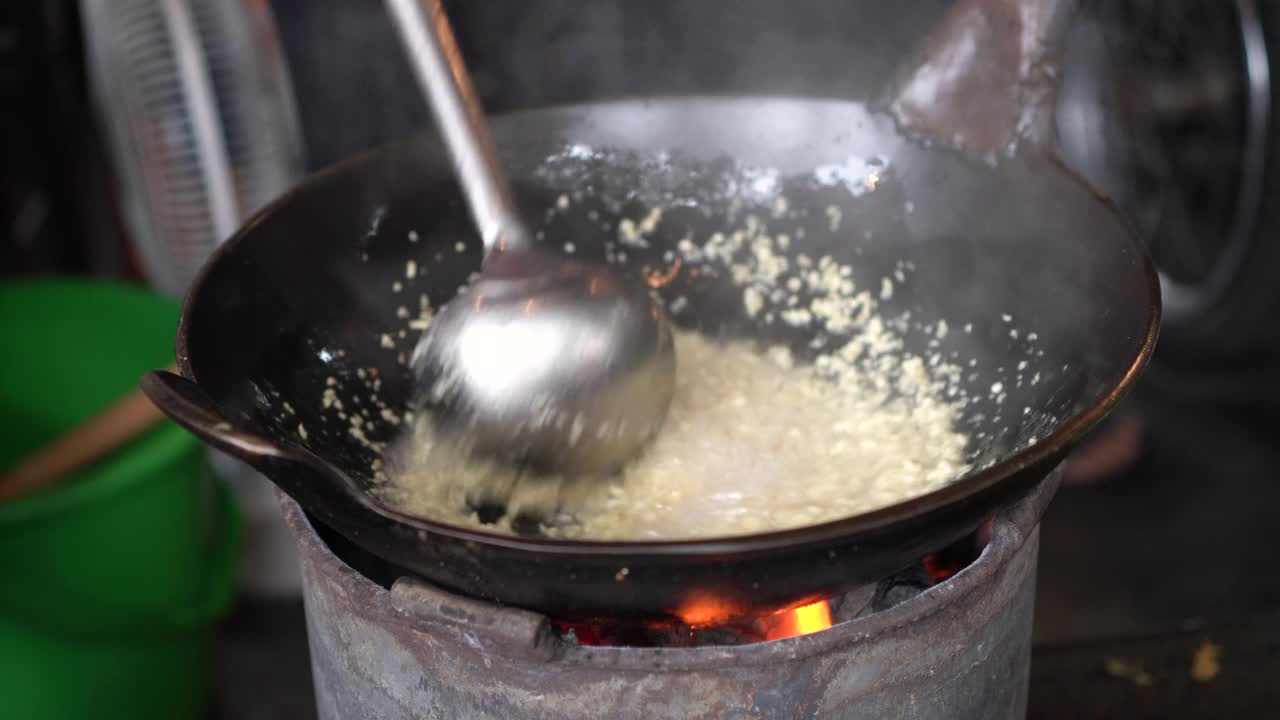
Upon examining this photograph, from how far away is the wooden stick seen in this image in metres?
1.64

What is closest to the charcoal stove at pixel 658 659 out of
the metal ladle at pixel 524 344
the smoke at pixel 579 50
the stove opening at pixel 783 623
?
the stove opening at pixel 783 623

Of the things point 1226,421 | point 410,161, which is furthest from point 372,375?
point 1226,421

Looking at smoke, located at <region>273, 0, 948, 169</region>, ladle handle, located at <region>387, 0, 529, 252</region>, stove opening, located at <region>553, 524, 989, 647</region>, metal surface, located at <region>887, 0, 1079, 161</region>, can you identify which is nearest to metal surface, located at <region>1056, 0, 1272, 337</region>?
smoke, located at <region>273, 0, 948, 169</region>

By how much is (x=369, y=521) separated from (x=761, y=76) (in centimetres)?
160

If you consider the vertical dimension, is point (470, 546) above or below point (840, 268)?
above

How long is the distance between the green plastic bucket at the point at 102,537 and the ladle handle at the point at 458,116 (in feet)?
2.34

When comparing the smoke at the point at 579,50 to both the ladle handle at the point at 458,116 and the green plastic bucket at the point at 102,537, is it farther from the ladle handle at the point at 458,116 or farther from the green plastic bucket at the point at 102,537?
the ladle handle at the point at 458,116

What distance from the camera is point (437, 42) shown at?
113 centimetres

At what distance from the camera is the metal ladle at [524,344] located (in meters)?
1.08

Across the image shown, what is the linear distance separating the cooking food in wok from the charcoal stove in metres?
0.06

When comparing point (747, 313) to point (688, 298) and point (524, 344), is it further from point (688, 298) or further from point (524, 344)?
point (524, 344)

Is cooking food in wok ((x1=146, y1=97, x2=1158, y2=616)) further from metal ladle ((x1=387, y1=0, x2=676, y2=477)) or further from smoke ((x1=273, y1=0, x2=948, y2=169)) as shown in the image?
smoke ((x1=273, y1=0, x2=948, y2=169))

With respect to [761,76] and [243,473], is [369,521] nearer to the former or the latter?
[243,473]

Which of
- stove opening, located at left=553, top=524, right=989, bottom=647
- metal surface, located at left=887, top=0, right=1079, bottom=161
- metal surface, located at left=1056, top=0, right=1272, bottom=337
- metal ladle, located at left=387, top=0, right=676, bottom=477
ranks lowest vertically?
metal surface, located at left=1056, top=0, right=1272, bottom=337
